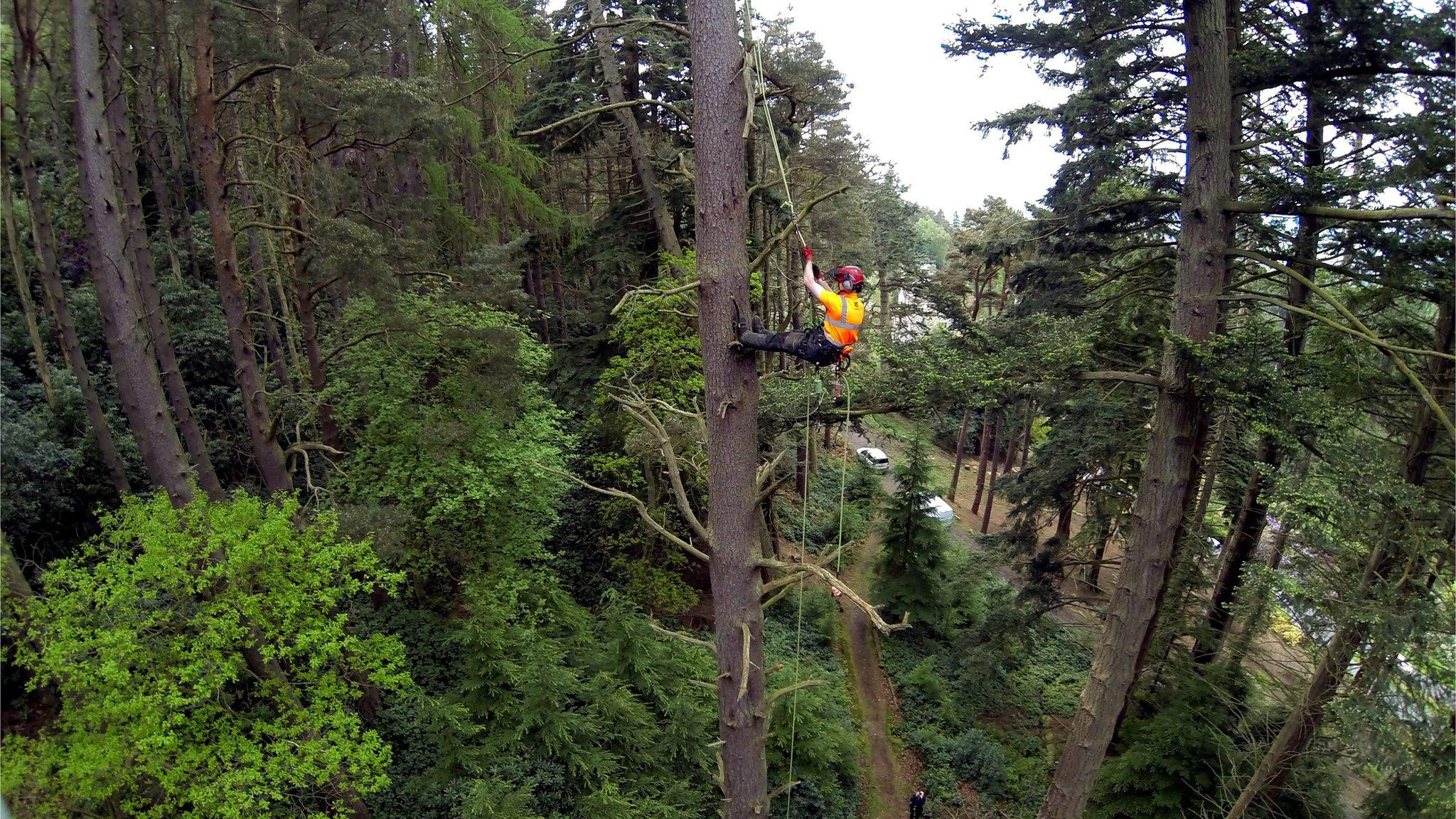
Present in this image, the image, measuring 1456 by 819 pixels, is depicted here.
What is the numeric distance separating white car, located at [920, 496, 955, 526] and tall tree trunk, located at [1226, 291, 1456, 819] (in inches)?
413

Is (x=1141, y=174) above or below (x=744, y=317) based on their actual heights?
above

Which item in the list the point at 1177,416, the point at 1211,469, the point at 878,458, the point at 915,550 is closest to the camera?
the point at 1177,416

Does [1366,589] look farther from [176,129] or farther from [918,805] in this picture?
[176,129]

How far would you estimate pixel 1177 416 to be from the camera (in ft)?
21.4

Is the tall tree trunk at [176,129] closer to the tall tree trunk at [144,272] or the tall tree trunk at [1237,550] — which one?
the tall tree trunk at [144,272]

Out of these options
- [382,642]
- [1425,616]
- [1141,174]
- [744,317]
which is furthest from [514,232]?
[1425,616]

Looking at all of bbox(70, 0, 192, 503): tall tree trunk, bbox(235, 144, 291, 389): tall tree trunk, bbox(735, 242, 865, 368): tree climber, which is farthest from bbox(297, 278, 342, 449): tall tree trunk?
bbox(735, 242, 865, 368): tree climber

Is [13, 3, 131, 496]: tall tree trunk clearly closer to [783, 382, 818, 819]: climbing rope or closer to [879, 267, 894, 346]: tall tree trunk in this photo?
[783, 382, 818, 819]: climbing rope

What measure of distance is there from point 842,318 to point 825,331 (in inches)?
6.2

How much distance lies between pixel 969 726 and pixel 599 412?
32.2ft

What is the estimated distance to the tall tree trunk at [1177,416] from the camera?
605cm

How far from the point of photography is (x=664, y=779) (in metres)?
8.72

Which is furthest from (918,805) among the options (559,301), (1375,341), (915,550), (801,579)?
(559,301)

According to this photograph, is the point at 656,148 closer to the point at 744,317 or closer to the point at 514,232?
the point at 514,232
